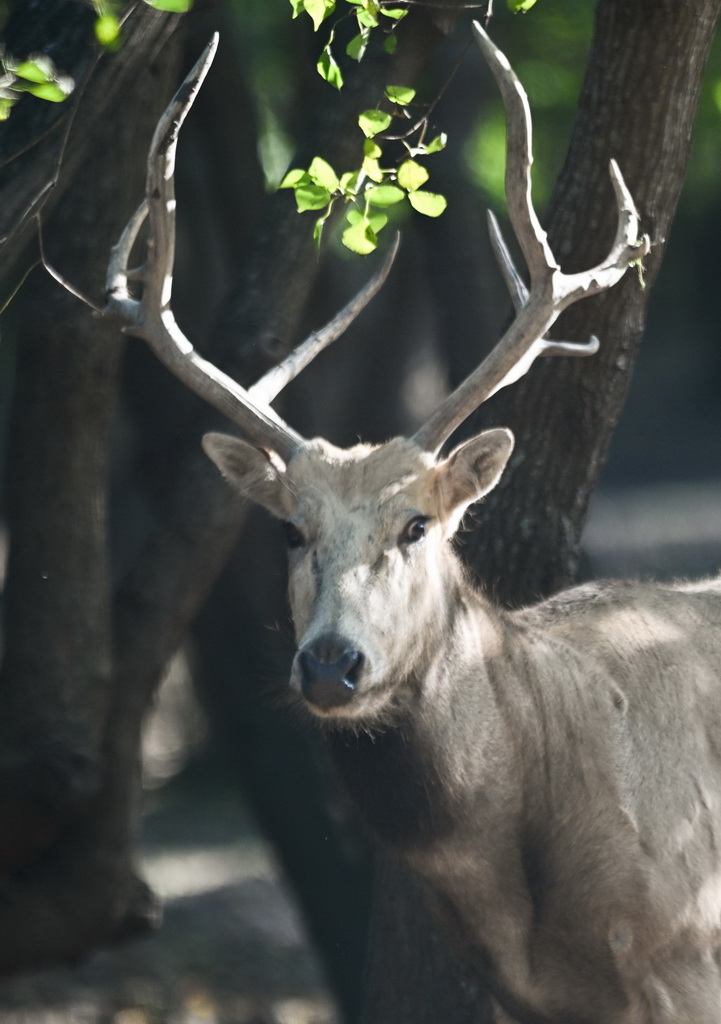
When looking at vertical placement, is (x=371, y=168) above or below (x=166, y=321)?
above

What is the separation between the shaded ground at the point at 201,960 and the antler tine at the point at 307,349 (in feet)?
15.2

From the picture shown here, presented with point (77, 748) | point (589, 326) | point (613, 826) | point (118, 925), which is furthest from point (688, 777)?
point (118, 925)

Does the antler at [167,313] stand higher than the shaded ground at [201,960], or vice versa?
the antler at [167,313]

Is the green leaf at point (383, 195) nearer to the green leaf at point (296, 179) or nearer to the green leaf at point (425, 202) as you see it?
the green leaf at point (425, 202)

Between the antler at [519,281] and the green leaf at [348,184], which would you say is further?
the antler at [519,281]

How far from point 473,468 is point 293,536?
0.70 metres

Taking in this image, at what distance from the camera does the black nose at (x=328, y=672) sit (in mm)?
4688

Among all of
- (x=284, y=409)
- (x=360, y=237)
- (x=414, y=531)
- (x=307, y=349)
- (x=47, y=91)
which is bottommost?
(x=284, y=409)

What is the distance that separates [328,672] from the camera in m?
4.70

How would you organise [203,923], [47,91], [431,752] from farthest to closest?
[203,923], [431,752], [47,91]

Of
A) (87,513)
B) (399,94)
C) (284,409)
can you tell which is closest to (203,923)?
(284,409)

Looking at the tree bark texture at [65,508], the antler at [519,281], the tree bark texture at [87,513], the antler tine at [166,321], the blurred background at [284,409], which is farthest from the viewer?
the blurred background at [284,409]

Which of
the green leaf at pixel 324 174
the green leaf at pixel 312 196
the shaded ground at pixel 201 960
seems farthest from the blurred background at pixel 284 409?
the green leaf at pixel 324 174

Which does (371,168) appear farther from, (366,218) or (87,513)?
(87,513)
